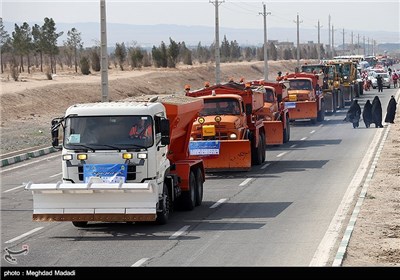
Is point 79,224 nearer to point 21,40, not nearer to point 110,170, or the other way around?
point 110,170

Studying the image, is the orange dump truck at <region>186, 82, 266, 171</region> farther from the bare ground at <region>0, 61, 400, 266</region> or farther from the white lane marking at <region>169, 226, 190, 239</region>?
the white lane marking at <region>169, 226, 190, 239</region>

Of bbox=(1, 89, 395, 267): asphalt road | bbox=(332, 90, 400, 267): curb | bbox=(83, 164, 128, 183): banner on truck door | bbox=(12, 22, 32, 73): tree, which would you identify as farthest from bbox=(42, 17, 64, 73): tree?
bbox=(83, 164, 128, 183): banner on truck door

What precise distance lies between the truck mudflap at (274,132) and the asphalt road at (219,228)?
14.2 feet

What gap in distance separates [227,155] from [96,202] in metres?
9.29

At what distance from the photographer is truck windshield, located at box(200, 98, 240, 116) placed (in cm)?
2702

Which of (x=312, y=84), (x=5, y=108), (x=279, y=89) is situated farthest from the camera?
(x=5, y=108)

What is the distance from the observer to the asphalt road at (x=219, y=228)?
578 inches

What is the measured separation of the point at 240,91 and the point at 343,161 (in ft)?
12.5

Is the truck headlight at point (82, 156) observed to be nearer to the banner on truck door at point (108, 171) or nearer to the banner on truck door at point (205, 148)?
the banner on truck door at point (108, 171)

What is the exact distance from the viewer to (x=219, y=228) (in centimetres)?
1764

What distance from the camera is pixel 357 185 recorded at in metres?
23.1

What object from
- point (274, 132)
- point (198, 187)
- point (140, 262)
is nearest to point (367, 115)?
point (274, 132)

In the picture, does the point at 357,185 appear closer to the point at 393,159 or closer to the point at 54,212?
the point at 393,159
